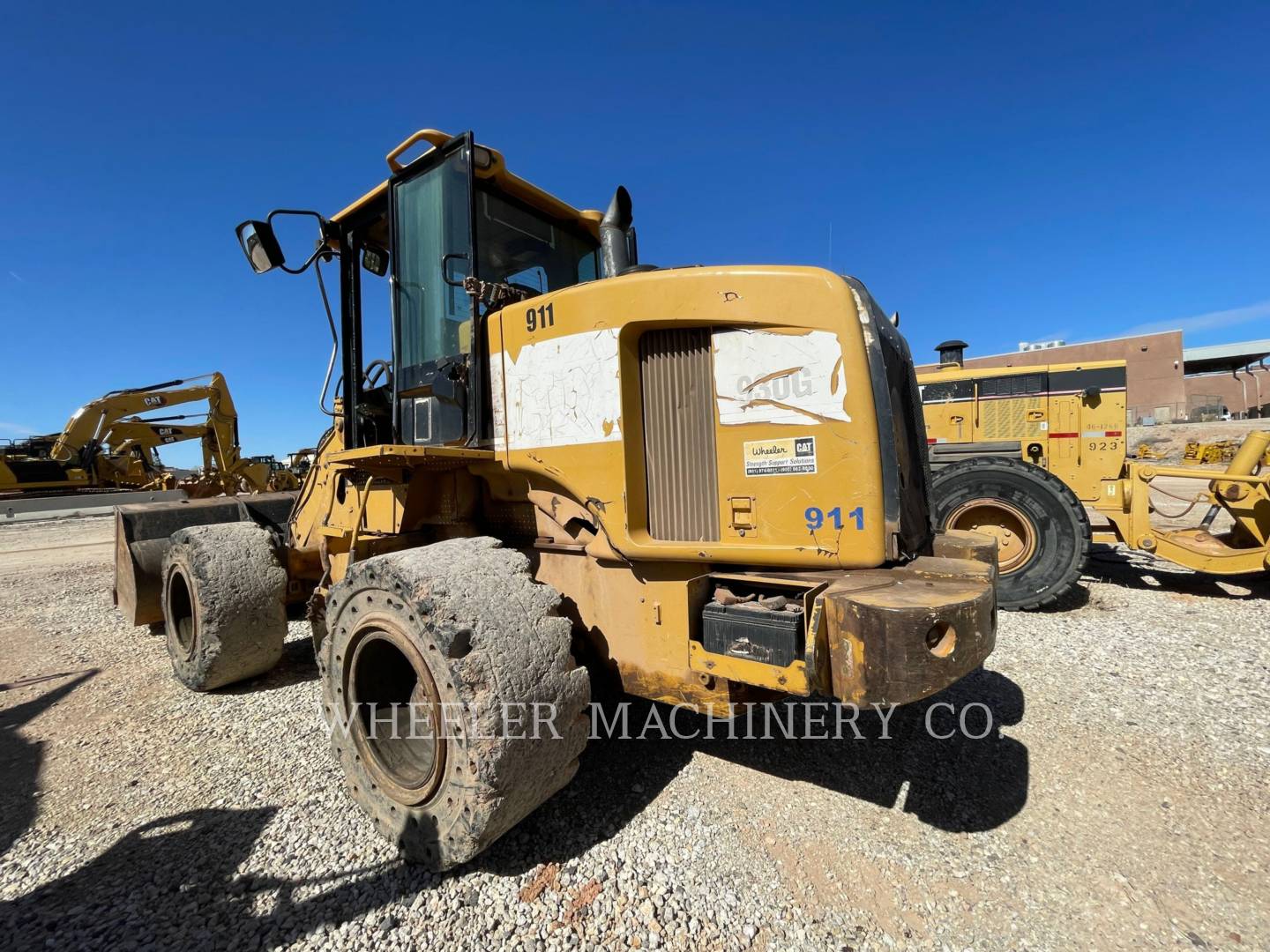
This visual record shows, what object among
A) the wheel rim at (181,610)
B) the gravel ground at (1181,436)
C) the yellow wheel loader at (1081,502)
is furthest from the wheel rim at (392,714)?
the gravel ground at (1181,436)

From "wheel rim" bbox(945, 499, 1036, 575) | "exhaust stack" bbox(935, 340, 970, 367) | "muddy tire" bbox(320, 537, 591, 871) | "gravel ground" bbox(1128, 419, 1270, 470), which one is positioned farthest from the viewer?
"gravel ground" bbox(1128, 419, 1270, 470)

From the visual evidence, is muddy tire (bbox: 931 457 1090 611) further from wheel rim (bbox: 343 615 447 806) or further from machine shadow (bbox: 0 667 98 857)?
machine shadow (bbox: 0 667 98 857)

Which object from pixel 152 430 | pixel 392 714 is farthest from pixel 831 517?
pixel 152 430

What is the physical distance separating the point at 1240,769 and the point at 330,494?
5331 millimetres

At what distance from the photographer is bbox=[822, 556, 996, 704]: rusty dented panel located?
1.88m

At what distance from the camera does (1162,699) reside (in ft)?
12.0

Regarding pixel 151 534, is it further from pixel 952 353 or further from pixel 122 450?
pixel 122 450

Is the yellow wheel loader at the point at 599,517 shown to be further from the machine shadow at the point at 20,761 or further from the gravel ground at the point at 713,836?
the machine shadow at the point at 20,761

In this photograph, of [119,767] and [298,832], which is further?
[119,767]

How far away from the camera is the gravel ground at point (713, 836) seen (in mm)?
2043

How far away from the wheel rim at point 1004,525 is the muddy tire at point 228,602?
5.89m

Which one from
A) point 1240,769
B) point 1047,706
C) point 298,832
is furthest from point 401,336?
point 1240,769

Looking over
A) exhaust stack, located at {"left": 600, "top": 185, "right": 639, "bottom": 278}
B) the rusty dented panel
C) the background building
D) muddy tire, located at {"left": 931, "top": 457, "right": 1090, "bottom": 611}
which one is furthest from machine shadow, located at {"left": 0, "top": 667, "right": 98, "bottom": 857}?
the background building

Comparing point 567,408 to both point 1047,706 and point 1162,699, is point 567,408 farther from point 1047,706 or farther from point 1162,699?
point 1162,699
